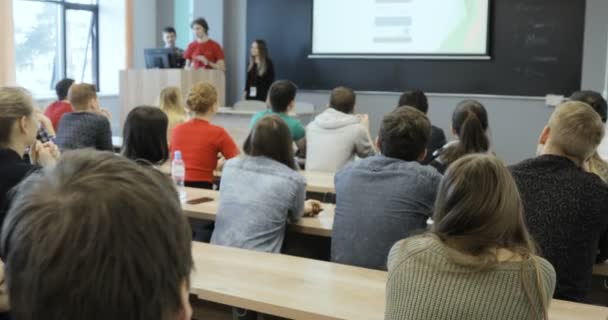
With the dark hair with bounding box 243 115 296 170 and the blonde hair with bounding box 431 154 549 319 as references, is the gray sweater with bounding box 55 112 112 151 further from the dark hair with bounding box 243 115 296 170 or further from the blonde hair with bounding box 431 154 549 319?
the blonde hair with bounding box 431 154 549 319

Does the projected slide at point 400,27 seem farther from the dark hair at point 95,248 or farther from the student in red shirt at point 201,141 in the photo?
the dark hair at point 95,248

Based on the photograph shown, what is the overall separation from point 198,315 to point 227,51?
7.28 metres

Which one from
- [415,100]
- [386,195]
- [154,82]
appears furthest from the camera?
[154,82]

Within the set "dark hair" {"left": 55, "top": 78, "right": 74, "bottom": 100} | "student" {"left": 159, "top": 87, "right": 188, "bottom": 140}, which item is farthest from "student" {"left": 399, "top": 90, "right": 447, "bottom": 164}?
"dark hair" {"left": 55, "top": 78, "right": 74, "bottom": 100}

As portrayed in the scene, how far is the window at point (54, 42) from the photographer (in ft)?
31.4

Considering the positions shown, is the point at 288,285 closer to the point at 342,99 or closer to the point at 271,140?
the point at 271,140

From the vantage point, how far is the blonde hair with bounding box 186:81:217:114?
442cm

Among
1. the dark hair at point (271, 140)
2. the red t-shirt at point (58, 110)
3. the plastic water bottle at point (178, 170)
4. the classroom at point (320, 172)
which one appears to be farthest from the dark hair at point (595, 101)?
the red t-shirt at point (58, 110)

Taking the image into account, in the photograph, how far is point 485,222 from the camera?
72.4 inches

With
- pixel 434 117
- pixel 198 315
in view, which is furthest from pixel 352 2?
pixel 198 315

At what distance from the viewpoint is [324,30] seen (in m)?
8.93

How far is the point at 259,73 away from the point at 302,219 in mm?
5706

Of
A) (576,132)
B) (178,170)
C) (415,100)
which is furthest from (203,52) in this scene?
(576,132)

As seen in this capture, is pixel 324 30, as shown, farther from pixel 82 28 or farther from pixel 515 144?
pixel 82 28
